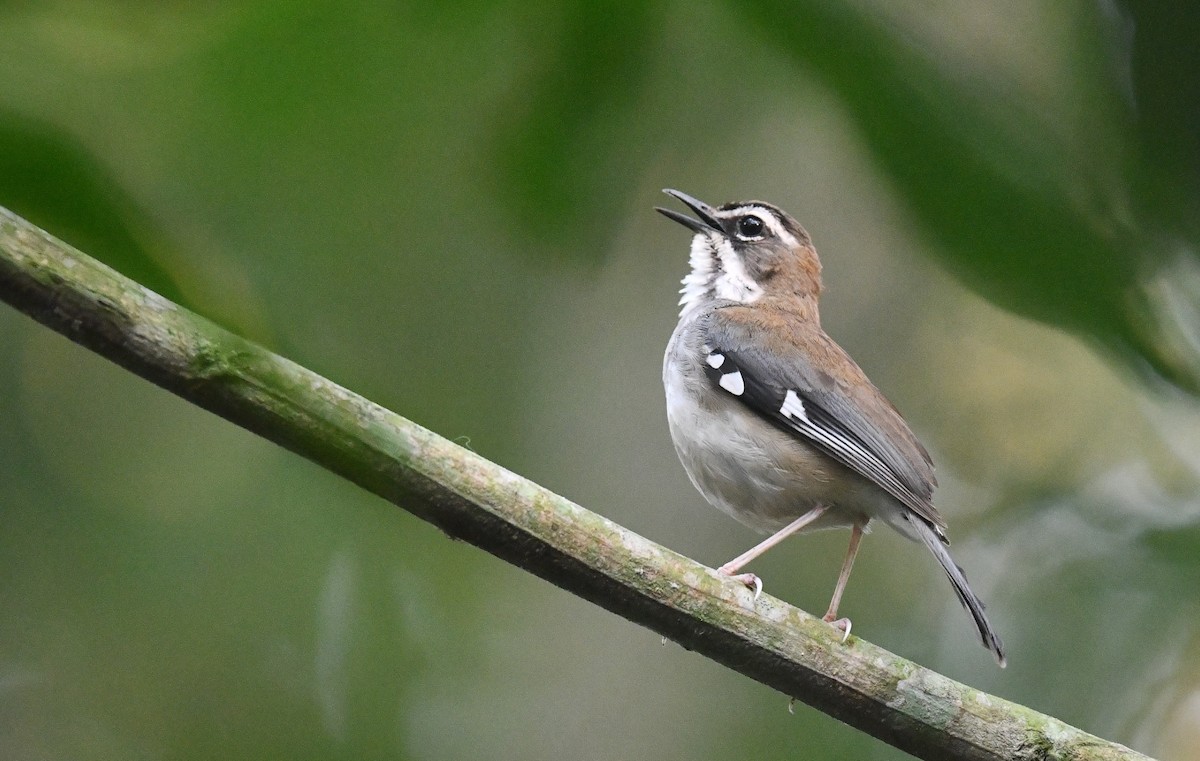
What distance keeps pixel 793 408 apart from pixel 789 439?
12 centimetres

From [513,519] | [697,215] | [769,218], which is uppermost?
[769,218]

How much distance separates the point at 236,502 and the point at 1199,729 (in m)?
3.84

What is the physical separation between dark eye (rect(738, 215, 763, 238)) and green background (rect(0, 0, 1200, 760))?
14.0 inches

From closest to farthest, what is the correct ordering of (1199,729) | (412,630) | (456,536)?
(456,536) → (412,630) → (1199,729)

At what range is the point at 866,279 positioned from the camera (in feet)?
19.1

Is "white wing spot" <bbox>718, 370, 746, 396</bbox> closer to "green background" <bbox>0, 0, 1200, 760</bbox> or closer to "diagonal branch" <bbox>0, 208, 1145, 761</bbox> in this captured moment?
"green background" <bbox>0, 0, 1200, 760</bbox>

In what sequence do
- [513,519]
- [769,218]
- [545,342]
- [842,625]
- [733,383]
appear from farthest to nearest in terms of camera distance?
[769,218], [733,383], [545,342], [842,625], [513,519]

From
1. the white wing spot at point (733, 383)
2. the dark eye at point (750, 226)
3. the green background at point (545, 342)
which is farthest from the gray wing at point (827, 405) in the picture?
the dark eye at point (750, 226)

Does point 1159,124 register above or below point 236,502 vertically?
above

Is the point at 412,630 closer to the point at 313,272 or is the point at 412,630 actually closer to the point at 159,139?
the point at 313,272

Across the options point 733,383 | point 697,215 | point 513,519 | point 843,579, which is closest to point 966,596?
point 843,579

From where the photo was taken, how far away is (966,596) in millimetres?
3734

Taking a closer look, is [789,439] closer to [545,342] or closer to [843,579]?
[843,579]

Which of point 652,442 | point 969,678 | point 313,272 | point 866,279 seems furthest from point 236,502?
point 866,279
